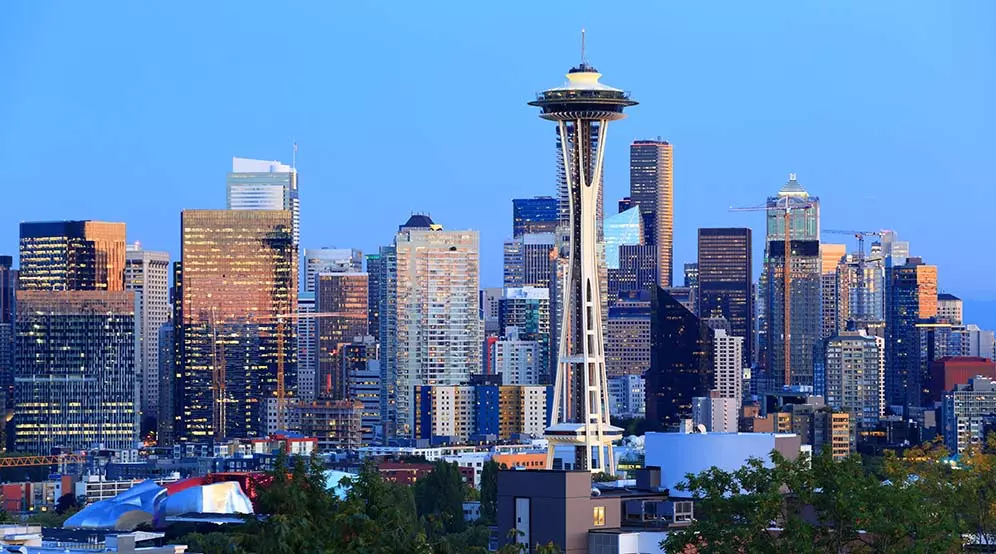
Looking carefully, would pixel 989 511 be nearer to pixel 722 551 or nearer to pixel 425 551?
pixel 722 551

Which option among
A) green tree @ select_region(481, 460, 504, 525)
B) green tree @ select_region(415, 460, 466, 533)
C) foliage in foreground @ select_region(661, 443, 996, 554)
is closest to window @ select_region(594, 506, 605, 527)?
foliage in foreground @ select_region(661, 443, 996, 554)

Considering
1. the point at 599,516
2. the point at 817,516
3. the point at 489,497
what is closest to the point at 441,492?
the point at 489,497

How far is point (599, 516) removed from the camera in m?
74.8

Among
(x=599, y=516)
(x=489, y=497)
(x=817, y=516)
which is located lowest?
(x=489, y=497)

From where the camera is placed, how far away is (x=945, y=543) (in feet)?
188

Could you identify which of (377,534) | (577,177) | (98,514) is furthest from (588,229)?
(377,534)

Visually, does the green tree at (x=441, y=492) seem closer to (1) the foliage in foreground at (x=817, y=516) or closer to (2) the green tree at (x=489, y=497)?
(2) the green tree at (x=489, y=497)

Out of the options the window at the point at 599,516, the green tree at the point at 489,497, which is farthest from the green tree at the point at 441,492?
the window at the point at 599,516

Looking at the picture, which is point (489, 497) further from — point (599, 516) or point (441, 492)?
point (599, 516)

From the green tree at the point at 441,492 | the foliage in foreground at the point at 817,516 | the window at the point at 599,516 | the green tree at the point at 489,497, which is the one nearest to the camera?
the foliage in foreground at the point at 817,516

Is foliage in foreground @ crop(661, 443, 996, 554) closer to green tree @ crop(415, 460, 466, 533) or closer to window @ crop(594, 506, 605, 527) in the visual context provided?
window @ crop(594, 506, 605, 527)

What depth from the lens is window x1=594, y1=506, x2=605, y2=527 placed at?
74.6 m

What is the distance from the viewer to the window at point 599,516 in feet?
245

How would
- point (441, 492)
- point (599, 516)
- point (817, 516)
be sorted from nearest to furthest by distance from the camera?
point (817, 516)
point (599, 516)
point (441, 492)
